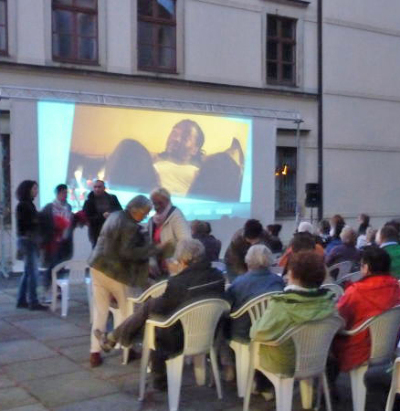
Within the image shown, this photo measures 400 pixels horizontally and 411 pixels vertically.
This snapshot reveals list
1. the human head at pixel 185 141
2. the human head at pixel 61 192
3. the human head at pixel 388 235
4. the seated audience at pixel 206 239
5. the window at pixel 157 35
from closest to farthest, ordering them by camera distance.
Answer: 1. the human head at pixel 388 235
2. the seated audience at pixel 206 239
3. the human head at pixel 61 192
4. the human head at pixel 185 141
5. the window at pixel 157 35

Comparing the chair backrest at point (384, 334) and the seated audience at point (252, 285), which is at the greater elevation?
the seated audience at point (252, 285)

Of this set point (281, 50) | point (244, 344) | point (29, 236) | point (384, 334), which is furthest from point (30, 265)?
point (281, 50)

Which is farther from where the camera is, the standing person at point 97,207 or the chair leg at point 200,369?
Answer: the standing person at point 97,207

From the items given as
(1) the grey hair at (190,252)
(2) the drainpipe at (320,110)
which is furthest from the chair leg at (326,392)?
(2) the drainpipe at (320,110)

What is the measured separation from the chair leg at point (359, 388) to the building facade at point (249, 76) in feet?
22.8

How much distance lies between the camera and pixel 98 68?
13.1m

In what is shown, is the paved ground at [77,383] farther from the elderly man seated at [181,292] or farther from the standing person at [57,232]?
the standing person at [57,232]

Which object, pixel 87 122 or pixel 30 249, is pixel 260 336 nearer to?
pixel 30 249

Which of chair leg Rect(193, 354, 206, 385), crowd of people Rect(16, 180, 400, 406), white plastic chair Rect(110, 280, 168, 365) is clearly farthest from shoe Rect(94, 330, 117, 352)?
chair leg Rect(193, 354, 206, 385)

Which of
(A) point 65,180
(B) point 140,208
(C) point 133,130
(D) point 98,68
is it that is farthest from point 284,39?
(B) point 140,208

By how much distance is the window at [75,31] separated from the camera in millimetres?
12797

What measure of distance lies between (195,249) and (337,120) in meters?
12.8

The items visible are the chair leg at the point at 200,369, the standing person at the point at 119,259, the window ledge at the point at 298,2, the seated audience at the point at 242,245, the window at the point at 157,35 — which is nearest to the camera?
the chair leg at the point at 200,369

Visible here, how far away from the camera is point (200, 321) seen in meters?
4.57
